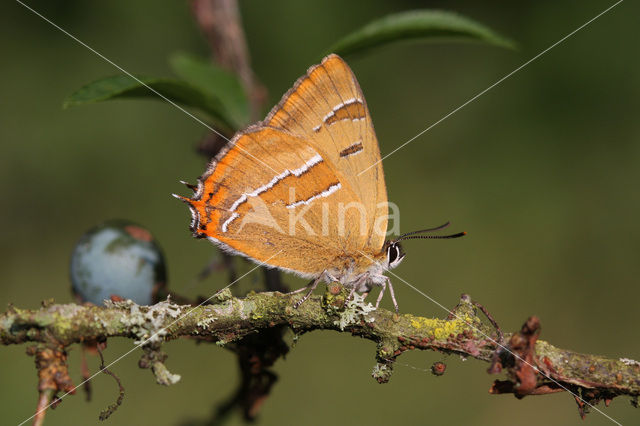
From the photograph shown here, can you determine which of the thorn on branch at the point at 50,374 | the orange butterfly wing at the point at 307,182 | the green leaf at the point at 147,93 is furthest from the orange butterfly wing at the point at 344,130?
the thorn on branch at the point at 50,374

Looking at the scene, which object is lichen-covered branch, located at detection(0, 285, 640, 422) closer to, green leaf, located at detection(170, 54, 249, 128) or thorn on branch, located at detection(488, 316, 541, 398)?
thorn on branch, located at detection(488, 316, 541, 398)

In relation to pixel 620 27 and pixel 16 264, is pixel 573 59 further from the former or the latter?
pixel 16 264

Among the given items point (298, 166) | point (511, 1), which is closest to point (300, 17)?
point (511, 1)

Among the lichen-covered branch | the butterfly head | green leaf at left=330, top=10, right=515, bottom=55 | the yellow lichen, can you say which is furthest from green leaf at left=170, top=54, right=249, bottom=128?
the yellow lichen

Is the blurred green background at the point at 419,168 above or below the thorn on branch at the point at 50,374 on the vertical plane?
above

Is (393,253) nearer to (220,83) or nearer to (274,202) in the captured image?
(274,202)

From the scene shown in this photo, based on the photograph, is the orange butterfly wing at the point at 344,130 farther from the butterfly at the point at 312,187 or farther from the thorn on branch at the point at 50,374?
the thorn on branch at the point at 50,374

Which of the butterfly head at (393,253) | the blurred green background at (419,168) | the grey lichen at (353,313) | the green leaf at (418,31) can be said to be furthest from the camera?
the blurred green background at (419,168)
